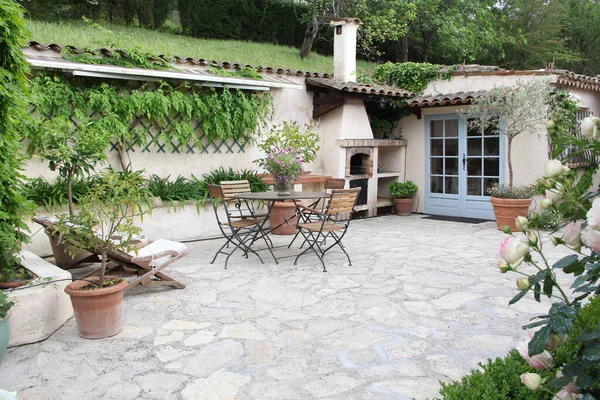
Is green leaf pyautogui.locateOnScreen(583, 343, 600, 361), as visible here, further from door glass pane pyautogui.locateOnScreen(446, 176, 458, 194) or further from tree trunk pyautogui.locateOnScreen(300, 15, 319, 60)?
tree trunk pyautogui.locateOnScreen(300, 15, 319, 60)

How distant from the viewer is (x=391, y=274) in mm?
5527

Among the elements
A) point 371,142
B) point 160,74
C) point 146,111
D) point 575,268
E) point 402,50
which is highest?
point 402,50

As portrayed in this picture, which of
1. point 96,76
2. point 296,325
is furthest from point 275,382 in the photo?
point 96,76

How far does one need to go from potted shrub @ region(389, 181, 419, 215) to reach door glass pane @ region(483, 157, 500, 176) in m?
1.40

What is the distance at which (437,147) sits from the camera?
10.1 m

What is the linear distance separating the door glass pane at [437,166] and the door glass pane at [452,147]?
0.71 feet

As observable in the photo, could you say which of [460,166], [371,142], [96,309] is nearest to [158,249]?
[96,309]

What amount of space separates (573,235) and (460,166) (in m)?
8.88

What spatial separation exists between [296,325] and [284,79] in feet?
19.3

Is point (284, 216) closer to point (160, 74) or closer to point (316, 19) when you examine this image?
point (160, 74)

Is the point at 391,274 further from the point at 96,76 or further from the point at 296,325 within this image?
the point at 96,76

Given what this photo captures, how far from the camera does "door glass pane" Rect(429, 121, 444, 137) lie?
10.0 meters

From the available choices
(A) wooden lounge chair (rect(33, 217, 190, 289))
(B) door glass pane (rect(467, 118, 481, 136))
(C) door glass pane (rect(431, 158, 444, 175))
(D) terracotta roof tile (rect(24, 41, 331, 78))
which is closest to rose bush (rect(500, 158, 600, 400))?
(A) wooden lounge chair (rect(33, 217, 190, 289))

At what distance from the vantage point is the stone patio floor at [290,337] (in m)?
3.00
